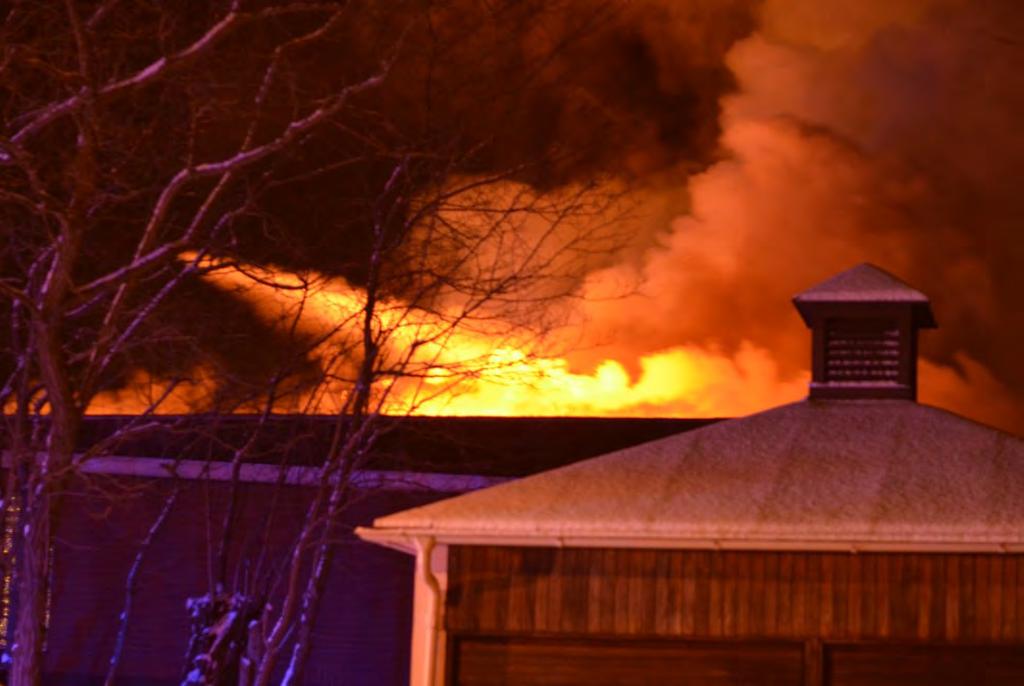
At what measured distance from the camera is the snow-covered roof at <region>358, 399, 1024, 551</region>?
9.70m

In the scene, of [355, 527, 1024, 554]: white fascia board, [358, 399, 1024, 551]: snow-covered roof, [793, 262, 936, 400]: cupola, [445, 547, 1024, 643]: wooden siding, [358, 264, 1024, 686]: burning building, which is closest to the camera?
[355, 527, 1024, 554]: white fascia board

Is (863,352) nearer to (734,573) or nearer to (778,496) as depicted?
(778,496)

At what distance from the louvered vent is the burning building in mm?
1416

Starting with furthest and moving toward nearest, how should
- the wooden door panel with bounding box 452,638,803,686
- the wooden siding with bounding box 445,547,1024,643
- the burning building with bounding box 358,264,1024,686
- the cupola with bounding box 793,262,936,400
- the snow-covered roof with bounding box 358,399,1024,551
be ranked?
the cupola with bounding box 793,262,936,400 → the wooden door panel with bounding box 452,638,803,686 → the wooden siding with bounding box 445,547,1024,643 → the burning building with bounding box 358,264,1024,686 → the snow-covered roof with bounding box 358,399,1024,551

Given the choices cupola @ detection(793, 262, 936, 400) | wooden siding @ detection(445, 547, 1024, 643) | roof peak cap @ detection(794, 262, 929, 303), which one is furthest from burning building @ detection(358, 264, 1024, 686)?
roof peak cap @ detection(794, 262, 929, 303)

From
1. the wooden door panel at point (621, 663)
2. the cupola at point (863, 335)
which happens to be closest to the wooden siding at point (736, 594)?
the wooden door panel at point (621, 663)

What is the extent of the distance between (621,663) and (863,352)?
11.8ft

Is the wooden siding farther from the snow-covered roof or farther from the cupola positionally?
the cupola

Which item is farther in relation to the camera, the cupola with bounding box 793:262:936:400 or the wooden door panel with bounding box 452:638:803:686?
the cupola with bounding box 793:262:936:400

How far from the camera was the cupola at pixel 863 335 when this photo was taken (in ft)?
40.8

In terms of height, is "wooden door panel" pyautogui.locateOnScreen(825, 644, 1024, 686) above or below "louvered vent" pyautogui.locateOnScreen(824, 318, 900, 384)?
below

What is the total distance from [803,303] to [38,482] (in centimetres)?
700

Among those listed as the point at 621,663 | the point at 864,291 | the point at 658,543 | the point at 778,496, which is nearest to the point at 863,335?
the point at 864,291

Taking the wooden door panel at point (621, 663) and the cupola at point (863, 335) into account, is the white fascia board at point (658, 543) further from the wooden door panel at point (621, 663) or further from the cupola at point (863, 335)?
the cupola at point (863, 335)
